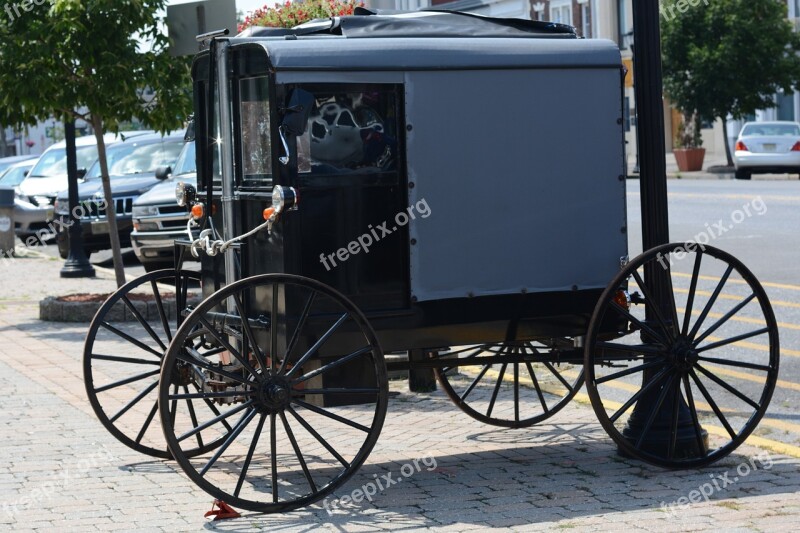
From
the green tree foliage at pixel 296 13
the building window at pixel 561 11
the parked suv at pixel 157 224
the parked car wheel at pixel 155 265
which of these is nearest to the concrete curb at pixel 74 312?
the parked suv at pixel 157 224

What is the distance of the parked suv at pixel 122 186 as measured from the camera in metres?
18.9

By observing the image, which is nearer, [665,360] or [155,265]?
[665,360]

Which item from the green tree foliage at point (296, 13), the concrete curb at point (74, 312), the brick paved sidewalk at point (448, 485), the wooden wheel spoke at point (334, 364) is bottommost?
the brick paved sidewalk at point (448, 485)

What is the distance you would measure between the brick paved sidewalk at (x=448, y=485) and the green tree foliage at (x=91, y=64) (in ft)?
17.4

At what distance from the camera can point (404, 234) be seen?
6.18 m

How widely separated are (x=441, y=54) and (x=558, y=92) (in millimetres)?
633

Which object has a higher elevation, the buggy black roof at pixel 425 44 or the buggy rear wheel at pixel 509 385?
the buggy black roof at pixel 425 44

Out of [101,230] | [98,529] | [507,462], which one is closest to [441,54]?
[507,462]

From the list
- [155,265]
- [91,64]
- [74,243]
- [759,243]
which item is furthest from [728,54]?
[91,64]

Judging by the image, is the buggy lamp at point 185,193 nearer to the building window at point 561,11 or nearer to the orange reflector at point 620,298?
the orange reflector at point 620,298

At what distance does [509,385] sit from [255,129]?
338 centimetres

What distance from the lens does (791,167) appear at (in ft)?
109

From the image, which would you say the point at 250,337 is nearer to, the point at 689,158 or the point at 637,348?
the point at 637,348

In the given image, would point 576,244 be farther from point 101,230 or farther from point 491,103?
point 101,230
